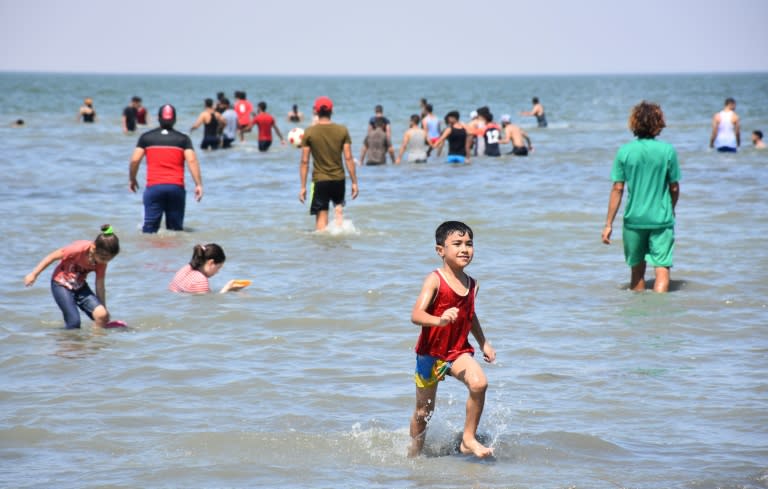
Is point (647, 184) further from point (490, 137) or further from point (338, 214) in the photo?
point (490, 137)

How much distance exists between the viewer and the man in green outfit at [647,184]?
860 cm

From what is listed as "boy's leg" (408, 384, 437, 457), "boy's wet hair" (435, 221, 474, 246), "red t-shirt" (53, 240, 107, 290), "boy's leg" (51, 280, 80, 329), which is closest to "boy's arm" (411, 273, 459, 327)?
"boy's wet hair" (435, 221, 474, 246)

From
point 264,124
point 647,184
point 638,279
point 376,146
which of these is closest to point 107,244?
point 647,184

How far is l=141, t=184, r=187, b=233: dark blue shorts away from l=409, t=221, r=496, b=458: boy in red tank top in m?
7.19

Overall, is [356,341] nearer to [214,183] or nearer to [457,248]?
[457,248]

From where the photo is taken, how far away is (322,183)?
12.3 meters

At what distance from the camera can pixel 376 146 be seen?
22891 mm

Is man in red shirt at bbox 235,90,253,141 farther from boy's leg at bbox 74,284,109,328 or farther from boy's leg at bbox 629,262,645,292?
boy's leg at bbox 74,284,109,328

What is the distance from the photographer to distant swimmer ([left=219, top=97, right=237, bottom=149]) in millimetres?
27078

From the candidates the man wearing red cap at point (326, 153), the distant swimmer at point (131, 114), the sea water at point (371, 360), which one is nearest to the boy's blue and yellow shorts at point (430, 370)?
the sea water at point (371, 360)

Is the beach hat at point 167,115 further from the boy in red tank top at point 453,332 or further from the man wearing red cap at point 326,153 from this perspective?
the boy in red tank top at point 453,332

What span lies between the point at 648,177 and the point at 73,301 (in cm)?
468

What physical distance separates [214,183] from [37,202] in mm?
4185

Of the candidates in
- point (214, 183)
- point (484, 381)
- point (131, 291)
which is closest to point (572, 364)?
point (484, 381)
